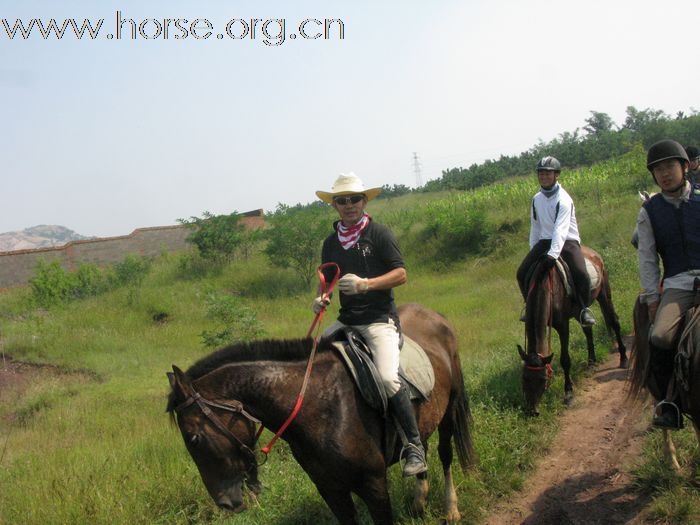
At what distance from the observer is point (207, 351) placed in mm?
13539

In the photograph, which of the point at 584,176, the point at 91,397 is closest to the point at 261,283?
the point at 91,397

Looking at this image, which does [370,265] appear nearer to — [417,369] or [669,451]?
[417,369]

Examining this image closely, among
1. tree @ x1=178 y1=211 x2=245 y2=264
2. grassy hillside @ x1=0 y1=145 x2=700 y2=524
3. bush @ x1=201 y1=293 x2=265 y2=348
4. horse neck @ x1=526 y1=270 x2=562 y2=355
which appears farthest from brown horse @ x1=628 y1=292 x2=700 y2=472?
tree @ x1=178 y1=211 x2=245 y2=264

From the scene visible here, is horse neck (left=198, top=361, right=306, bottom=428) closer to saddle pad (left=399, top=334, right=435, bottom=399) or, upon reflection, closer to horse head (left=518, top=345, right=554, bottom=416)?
saddle pad (left=399, top=334, right=435, bottom=399)

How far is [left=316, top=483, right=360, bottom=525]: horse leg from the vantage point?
11.5ft

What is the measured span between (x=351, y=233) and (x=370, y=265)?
28cm

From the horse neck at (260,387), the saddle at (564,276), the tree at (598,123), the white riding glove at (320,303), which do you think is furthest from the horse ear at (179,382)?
the tree at (598,123)

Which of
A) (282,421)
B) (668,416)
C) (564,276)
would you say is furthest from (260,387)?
(564,276)

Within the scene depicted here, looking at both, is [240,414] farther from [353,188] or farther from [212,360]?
[353,188]

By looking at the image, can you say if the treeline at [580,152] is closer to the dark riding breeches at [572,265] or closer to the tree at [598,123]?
the tree at [598,123]

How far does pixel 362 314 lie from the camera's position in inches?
154

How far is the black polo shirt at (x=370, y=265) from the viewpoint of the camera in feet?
12.5

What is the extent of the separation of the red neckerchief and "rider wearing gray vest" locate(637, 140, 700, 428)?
6.93ft

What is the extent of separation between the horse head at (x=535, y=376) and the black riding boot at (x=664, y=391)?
1.73m
